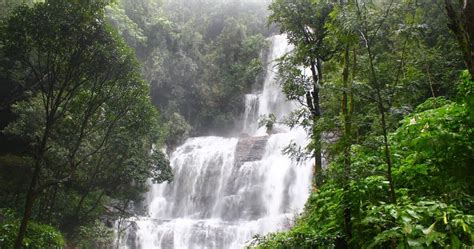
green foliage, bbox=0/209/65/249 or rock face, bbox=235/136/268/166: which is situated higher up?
rock face, bbox=235/136/268/166

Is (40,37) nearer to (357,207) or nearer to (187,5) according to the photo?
(357,207)

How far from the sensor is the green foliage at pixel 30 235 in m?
8.64

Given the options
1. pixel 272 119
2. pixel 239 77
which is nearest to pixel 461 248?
pixel 272 119

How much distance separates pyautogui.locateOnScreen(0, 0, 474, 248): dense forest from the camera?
11.0 feet

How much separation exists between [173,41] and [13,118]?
13.9 metres

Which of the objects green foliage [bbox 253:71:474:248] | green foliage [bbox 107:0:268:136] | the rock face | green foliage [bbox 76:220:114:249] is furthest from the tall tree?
green foliage [bbox 107:0:268:136]

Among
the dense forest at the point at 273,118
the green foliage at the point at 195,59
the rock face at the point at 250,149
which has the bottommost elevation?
the dense forest at the point at 273,118

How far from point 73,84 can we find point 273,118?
735 centimetres

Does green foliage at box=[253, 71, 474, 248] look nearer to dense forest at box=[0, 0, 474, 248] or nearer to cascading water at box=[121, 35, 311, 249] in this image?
dense forest at box=[0, 0, 474, 248]

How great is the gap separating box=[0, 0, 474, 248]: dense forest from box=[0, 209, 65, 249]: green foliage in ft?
0.15

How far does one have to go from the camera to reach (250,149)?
76.4 ft

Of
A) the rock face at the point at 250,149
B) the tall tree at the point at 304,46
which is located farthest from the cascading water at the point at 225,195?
the tall tree at the point at 304,46

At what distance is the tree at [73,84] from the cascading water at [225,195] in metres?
4.06

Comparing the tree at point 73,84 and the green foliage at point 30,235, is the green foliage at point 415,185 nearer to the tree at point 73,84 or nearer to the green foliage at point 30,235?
the tree at point 73,84
